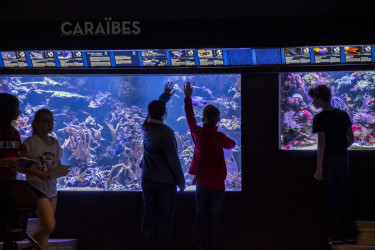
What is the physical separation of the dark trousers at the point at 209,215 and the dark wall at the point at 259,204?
752 mm

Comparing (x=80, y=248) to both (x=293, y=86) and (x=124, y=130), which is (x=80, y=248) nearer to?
(x=124, y=130)

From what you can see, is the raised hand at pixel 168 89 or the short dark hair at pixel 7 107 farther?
the raised hand at pixel 168 89

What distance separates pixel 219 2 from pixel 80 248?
3.66m

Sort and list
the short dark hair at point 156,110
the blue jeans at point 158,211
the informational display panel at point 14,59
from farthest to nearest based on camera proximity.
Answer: the informational display panel at point 14,59 → the short dark hair at point 156,110 → the blue jeans at point 158,211

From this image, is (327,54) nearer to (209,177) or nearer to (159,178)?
(209,177)

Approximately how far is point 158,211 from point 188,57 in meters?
2.02

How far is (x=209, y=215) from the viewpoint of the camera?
4.68 meters

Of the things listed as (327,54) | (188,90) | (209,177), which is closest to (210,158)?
(209,177)

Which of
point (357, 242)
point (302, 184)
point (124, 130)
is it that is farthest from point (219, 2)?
point (357, 242)

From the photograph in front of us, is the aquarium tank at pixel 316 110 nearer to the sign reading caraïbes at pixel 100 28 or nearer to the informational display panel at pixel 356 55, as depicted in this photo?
the informational display panel at pixel 356 55

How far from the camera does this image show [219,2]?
18.2ft

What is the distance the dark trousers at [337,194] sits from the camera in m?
4.79

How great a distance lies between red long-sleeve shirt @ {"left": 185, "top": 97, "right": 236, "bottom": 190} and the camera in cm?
464

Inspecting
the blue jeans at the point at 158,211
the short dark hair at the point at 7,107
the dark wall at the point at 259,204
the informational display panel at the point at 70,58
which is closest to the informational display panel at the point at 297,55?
the dark wall at the point at 259,204
